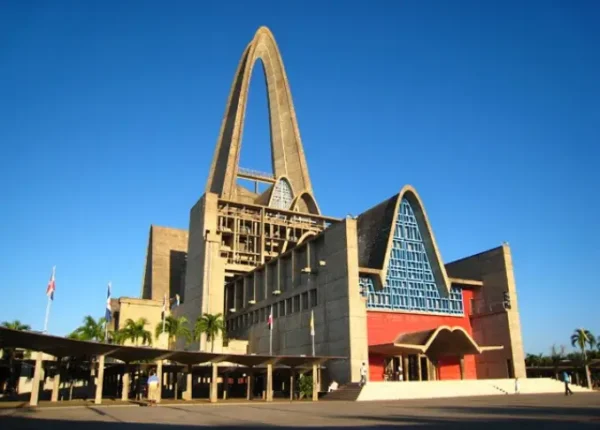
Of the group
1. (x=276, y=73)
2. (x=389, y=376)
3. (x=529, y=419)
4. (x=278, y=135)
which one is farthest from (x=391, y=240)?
(x=276, y=73)

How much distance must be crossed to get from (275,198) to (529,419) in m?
73.6

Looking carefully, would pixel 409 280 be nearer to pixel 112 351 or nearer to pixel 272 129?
pixel 112 351

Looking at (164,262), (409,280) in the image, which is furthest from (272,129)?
(409,280)

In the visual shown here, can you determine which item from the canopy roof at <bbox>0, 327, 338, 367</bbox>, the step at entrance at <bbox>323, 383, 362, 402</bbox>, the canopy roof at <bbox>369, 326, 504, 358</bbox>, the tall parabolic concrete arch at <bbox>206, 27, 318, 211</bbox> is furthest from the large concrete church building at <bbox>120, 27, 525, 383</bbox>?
the tall parabolic concrete arch at <bbox>206, 27, 318, 211</bbox>

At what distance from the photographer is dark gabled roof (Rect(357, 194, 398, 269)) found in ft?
180

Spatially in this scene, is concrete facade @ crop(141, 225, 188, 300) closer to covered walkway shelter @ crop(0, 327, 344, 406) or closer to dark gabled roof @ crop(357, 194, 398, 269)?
dark gabled roof @ crop(357, 194, 398, 269)

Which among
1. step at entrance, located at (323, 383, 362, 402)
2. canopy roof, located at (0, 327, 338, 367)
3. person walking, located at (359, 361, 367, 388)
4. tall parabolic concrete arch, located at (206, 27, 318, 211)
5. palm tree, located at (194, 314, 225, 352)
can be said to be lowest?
step at entrance, located at (323, 383, 362, 402)

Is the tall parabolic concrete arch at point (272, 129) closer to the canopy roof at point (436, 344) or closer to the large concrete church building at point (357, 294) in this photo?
the large concrete church building at point (357, 294)

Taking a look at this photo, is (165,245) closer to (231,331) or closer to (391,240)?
(231,331)

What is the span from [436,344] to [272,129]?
6249 centimetres

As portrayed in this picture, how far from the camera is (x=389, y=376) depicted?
51.3 metres

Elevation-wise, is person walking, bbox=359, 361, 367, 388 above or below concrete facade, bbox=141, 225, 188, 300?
below

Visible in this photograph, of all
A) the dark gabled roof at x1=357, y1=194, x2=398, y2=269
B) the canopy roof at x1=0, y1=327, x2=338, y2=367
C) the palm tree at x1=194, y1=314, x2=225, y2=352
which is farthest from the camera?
the palm tree at x1=194, y1=314, x2=225, y2=352

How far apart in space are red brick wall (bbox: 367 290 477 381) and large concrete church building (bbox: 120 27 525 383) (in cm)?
11
